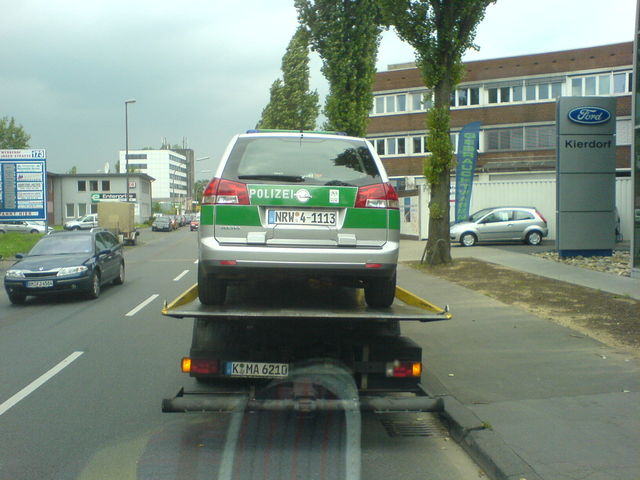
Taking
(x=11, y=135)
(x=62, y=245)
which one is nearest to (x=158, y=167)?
(x=11, y=135)

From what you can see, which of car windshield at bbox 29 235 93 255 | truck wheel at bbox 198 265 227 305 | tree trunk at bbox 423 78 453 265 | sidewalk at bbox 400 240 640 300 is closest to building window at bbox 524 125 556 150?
sidewalk at bbox 400 240 640 300

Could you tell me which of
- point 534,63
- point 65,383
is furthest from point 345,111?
point 65,383

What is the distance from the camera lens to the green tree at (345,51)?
91.9ft

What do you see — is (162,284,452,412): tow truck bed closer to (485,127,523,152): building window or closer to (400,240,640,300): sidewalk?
(400,240,640,300): sidewalk

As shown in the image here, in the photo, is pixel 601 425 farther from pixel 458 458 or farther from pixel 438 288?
pixel 438 288

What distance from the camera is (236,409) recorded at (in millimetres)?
4898

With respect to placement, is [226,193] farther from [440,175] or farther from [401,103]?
[401,103]

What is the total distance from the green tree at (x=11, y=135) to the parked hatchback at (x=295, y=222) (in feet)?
289

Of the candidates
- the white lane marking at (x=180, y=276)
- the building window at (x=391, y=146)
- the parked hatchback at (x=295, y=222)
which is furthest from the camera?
the building window at (x=391, y=146)

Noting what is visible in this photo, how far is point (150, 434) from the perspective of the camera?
18.3 feet

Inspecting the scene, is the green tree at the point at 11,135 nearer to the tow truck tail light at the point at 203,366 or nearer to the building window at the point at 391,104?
the building window at the point at 391,104

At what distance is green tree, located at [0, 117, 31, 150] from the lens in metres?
84.8

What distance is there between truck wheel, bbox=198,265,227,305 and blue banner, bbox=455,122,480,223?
2110 centimetres

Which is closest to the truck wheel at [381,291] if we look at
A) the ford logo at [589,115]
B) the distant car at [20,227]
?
the ford logo at [589,115]
